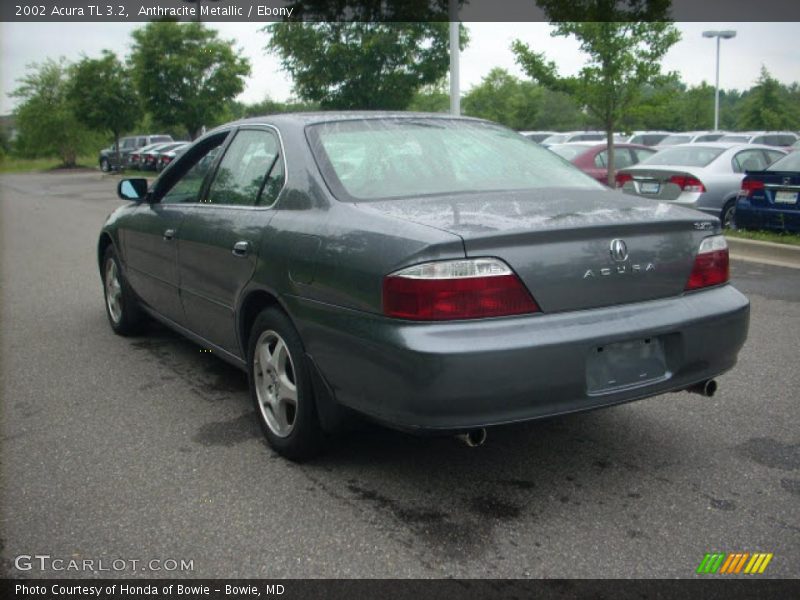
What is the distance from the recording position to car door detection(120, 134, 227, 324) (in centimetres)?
481

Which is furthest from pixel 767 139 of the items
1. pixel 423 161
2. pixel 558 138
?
pixel 423 161

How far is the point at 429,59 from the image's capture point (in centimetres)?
2175

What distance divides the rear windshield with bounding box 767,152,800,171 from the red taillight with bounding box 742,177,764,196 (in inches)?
8.6

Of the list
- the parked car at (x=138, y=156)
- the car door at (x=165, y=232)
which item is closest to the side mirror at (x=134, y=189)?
the car door at (x=165, y=232)

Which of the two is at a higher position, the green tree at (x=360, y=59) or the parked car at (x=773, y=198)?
the green tree at (x=360, y=59)

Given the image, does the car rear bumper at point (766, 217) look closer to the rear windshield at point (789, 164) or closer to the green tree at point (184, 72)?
the rear windshield at point (789, 164)

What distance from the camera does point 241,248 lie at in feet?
12.8

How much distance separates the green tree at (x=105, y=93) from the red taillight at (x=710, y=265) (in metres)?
38.7

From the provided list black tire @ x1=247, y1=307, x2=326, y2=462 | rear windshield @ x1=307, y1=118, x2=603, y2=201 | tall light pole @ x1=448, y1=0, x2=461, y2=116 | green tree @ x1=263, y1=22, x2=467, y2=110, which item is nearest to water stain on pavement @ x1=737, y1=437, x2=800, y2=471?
rear windshield @ x1=307, y1=118, x2=603, y2=201

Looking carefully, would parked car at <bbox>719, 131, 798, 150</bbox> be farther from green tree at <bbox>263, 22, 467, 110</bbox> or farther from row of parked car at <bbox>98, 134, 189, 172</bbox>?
row of parked car at <bbox>98, 134, 189, 172</bbox>

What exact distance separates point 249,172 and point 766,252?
24.4ft

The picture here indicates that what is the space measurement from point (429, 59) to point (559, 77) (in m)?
7.33

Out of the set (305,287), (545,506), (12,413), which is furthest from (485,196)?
(12,413)

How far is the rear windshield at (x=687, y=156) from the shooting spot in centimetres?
1213
